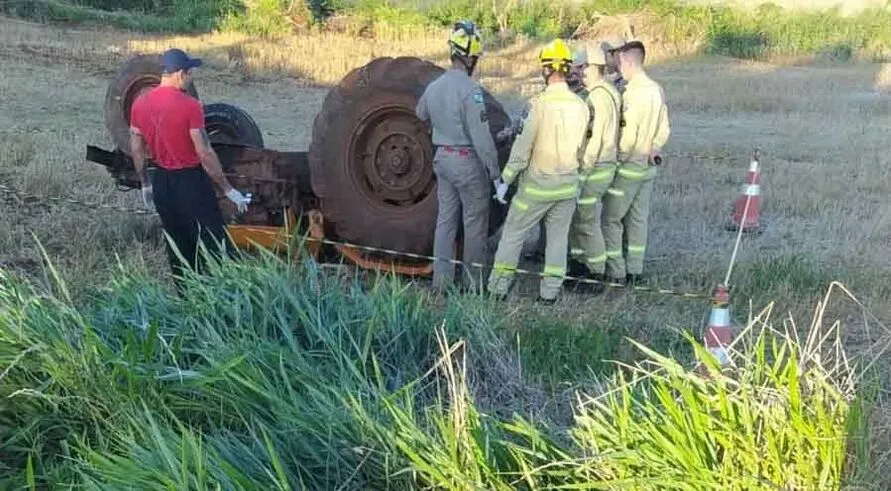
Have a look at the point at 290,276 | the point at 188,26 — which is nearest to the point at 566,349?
the point at 290,276

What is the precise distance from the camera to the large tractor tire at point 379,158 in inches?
271

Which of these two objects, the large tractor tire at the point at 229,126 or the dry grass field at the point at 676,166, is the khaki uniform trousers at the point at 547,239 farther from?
the large tractor tire at the point at 229,126

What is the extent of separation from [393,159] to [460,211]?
22.8 inches

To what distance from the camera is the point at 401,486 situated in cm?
337

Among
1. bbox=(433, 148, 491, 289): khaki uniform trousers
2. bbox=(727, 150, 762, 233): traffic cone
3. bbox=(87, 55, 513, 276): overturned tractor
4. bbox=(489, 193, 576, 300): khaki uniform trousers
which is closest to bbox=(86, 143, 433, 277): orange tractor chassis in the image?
bbox=(87, 55, 513, 276): overturned tractor

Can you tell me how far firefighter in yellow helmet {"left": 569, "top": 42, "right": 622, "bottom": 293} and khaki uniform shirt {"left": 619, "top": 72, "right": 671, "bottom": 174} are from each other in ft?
0.33

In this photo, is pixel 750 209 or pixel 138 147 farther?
pixel 750 209

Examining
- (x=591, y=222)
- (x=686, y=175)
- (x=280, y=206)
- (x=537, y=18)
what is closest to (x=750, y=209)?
(x=686, y=175)

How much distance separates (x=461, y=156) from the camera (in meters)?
6.57

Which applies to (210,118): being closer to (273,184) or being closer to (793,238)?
(273,184)

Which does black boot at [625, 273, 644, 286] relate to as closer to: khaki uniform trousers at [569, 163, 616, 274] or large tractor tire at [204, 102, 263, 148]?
khaki uniform trousers at [569, 163, 616, 274]

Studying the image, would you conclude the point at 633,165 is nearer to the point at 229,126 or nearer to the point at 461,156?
the point at 461,156

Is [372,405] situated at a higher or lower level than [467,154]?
lower

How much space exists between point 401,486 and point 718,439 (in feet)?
3.15
